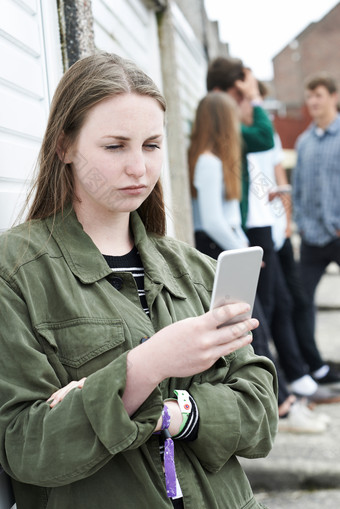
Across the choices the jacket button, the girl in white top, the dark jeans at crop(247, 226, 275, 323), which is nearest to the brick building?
the dark jeans at crop(247, 226, 275, 323)

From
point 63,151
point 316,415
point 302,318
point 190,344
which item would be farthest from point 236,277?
point 302,318

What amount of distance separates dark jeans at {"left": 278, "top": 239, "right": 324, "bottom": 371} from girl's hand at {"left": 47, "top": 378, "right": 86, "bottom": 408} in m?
3.84

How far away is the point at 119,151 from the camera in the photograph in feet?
4.88

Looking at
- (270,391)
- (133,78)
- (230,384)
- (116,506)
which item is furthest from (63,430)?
(133,78)

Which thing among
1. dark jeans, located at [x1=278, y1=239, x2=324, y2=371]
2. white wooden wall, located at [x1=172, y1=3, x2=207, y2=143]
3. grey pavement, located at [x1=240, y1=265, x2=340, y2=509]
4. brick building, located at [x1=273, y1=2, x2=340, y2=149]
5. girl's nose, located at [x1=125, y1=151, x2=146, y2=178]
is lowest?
grey pavement, located at [x1=240, y1=265, x2=340, y2=509]

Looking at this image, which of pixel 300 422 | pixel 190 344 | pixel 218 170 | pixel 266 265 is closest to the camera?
pixel 190 344

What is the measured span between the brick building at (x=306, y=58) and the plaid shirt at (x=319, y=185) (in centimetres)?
2862

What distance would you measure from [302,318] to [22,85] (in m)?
3.57

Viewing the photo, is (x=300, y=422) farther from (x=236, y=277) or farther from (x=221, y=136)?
(x=236, y=277)

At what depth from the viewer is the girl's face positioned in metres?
1.48

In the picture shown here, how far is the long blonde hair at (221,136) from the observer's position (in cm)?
398

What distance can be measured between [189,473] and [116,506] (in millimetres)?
186

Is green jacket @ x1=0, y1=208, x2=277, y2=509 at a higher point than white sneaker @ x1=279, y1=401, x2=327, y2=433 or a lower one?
higher

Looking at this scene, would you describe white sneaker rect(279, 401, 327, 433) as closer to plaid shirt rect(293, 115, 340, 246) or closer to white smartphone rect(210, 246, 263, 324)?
plaid shirt rect(293, 115, 340, 246)
